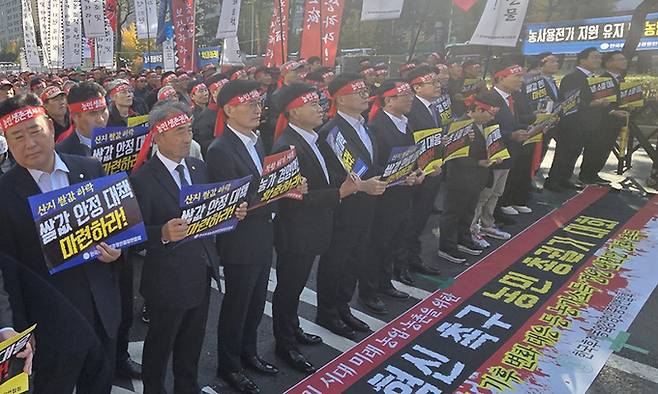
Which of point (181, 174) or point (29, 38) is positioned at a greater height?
point (29, 38)

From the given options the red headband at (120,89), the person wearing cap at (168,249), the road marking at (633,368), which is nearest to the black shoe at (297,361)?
the person wearing cap at (168,249)

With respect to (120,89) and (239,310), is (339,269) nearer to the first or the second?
(239,310)

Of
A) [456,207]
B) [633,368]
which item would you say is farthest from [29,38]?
[633,368]

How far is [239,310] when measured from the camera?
336 centimetres

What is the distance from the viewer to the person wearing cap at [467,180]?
18.2 ft

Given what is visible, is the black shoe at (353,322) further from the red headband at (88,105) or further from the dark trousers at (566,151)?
the dark trousers at (566,151)

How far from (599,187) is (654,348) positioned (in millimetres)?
4871

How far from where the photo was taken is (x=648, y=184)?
8.23 meters

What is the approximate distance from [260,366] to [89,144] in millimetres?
2017

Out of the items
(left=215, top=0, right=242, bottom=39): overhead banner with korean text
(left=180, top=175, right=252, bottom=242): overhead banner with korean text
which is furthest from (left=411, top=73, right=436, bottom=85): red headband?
(left=215, top=0, right=242, bottom=39): overhead banner with korean text

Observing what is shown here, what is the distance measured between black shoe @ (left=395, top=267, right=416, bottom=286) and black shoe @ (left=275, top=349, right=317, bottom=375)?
1.72 m

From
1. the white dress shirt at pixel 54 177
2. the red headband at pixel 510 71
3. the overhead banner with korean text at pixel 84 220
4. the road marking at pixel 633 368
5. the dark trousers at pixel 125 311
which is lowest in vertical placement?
the road marking at pixel 633 368

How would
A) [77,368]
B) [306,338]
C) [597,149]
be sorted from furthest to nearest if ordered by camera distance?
[597,149] < [306,338] < [77,368]

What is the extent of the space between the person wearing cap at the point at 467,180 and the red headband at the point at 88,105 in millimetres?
3489
